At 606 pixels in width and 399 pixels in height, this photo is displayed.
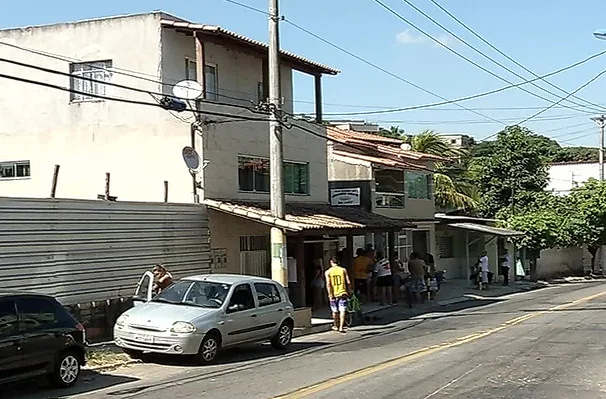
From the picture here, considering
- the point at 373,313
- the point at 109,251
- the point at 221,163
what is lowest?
the point at 373,313

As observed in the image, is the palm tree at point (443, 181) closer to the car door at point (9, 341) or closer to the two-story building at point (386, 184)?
the two-story building at point (386, 184)

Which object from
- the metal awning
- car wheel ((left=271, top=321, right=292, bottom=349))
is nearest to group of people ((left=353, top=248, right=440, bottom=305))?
the metal awning

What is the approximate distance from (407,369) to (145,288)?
23.0 feet

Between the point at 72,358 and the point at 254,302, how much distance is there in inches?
185

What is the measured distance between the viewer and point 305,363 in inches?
610

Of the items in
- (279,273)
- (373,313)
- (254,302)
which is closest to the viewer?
(254,302)

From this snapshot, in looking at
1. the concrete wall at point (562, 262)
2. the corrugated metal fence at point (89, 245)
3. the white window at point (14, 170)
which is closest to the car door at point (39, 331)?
the corrugated metal fence at point (89, 245)

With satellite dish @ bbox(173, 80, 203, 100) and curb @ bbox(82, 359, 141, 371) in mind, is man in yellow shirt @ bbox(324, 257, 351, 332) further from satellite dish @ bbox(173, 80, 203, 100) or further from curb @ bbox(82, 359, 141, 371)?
curb @ bbox(82, 359, 141, 371)

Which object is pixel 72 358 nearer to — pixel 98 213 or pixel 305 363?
pixel 305 363

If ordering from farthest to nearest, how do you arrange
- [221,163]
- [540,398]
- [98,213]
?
[221,163] → [98,213] → [540,398]

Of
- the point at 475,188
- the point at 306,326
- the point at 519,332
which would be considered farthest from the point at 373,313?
the point at 475,188

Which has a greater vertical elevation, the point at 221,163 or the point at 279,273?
the point at 221,163

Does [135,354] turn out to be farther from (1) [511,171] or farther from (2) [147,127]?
(1) [511,171]

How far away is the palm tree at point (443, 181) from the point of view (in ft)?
153
